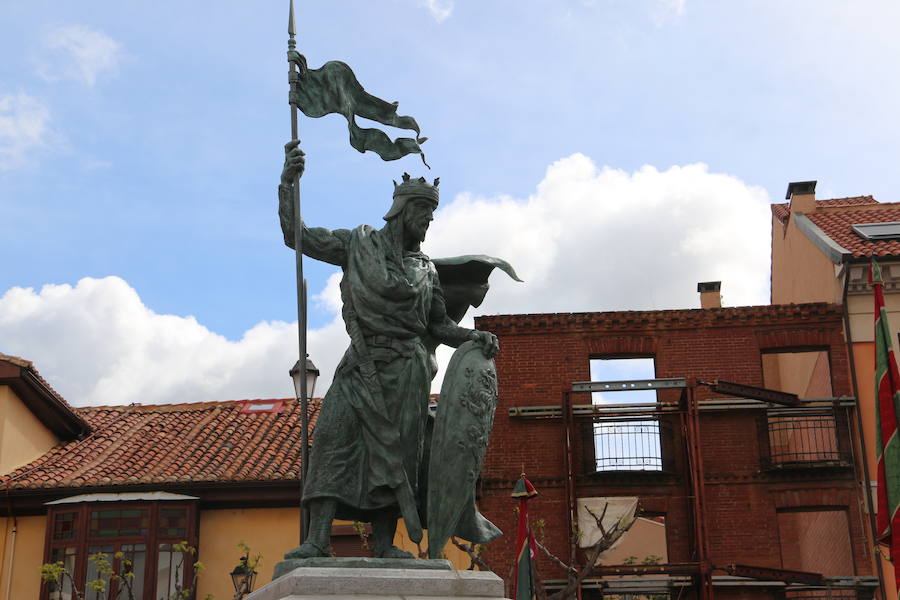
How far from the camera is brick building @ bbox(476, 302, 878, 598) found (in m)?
23.8

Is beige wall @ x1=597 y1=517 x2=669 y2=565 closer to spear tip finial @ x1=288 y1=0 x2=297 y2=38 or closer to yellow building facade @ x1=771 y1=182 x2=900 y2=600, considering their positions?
yellow building facade @ x1=771 y1=182 x2=900 y2=600

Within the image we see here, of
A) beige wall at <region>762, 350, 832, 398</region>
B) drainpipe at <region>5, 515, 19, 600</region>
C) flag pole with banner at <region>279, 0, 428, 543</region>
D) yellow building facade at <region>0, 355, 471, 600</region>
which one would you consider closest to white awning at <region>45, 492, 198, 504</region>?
yellow building facade at <region>0, 355, 471, 600</region>

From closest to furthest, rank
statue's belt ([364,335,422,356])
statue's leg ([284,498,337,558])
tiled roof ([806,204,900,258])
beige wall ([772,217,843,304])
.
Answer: statue's leg ([284,498,337,558]) < statue's belt ([364,335,422,356]) < tiled roof ([806,204,900,258]) < beige wall ([772,217,843,304])

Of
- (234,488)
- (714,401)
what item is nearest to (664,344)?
(714,401)

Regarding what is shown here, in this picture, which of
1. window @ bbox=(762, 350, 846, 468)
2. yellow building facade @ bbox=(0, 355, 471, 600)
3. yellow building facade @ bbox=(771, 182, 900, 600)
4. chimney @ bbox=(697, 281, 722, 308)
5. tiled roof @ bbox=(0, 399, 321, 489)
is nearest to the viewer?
yellow building facade @ bbox=(0, 355, 471, 600)

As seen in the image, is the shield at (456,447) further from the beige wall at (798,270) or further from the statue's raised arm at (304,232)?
the beige wall at (798,270)

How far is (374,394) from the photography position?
20.4 feet

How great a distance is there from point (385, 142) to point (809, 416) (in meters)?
19.8

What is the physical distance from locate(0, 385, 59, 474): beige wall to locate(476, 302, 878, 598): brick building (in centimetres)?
939

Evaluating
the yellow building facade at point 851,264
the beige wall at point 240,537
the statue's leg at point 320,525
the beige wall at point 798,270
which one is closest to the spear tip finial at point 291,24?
the statue's leg at point 320,525

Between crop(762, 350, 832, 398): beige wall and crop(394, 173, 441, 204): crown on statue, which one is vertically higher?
crop(762, 350, 832, 398): beige wall

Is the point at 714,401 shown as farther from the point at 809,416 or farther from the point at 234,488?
the point at 234,488

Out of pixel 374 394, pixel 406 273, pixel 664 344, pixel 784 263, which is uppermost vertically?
pixel 784 263

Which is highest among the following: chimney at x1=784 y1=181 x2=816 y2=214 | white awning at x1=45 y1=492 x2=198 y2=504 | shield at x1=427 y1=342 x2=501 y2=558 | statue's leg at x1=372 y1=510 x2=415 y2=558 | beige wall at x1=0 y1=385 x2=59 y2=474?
chimney at x1=784 y1=181 x2=816 y2=214
